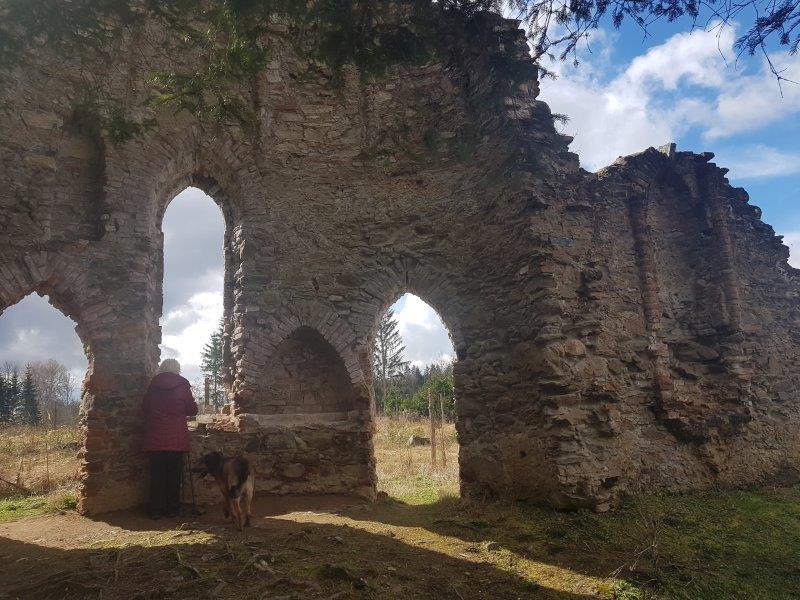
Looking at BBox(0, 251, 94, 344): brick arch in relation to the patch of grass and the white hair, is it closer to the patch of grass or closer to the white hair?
the white hair

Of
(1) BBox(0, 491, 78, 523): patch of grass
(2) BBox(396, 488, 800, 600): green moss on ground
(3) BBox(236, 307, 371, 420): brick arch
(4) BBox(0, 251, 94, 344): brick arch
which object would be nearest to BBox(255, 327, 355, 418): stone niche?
(3) BBox(236, 307, 371, 420): brick arch

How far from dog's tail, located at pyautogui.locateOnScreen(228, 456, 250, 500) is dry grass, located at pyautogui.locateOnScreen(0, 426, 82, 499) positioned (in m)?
2.90

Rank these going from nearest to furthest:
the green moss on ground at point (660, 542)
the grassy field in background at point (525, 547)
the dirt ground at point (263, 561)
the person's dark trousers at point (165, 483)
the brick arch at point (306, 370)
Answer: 1. the dirt ground at point (263, 561)
2. the grassy field in background at point (525, 547)
3. the green moss on ground at point (660, 542)
4. the person's dark trousers at point (165, 483)
5. the brick arch at point (306, 370)

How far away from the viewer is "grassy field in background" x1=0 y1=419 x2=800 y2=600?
14.7 ft

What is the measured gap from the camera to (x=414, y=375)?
177 ft

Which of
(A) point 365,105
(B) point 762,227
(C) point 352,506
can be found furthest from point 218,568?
(B) point 762,227

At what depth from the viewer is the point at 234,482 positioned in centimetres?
572

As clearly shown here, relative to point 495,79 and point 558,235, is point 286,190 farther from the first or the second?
point 558,235

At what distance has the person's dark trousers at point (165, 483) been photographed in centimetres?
660

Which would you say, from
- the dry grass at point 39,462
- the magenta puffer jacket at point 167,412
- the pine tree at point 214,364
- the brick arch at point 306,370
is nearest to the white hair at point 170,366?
the magenta puffer jacket at point 167,412

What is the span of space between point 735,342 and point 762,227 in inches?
101

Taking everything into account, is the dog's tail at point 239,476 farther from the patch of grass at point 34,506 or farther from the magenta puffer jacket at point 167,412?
the patch of grass at point 34,506

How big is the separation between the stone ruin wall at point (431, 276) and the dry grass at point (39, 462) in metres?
2.43

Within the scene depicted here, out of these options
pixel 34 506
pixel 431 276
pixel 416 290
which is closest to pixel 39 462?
pixel 34 506
